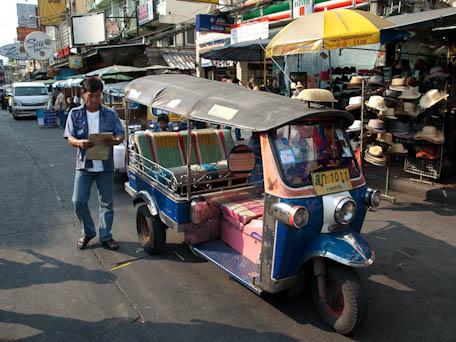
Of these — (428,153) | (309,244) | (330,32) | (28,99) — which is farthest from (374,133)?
(28,99)

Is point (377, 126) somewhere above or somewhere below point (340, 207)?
above

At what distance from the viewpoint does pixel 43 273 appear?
4.21 metres

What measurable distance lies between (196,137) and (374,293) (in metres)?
2.91

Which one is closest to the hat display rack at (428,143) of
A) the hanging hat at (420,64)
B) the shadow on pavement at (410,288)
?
the hanging hat at (420,64)

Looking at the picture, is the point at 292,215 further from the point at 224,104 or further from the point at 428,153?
the point at 428,153

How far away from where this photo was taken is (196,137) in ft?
17.8

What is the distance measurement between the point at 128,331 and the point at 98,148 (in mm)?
2088

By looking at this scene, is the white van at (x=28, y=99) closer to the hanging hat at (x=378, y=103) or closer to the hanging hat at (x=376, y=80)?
the hanging hat at (x=376, y=80)

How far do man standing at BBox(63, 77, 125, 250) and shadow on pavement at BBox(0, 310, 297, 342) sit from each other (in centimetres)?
149

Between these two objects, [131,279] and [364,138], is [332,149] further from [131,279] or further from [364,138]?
[364,138]

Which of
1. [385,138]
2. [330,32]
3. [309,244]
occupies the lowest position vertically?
[309,244]

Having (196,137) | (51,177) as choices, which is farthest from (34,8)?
(196,137)

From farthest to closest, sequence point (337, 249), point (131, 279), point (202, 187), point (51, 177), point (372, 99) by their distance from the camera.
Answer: point (51, 177) < point (372, 99) < point (202, 187) < point (131, 279) < point (337, 249)

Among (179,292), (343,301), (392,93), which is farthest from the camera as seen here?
(392,93)
